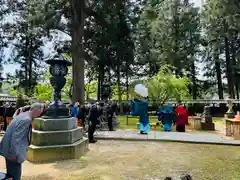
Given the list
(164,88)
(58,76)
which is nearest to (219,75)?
(164,88)

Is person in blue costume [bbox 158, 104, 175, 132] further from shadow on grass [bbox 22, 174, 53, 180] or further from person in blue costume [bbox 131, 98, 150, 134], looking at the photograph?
shadow on grass [bbox 22, 174, 53, 180]

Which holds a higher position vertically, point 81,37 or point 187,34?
point 187,34

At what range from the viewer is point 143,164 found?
20.6 ft

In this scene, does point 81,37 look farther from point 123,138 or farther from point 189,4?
point 189,4

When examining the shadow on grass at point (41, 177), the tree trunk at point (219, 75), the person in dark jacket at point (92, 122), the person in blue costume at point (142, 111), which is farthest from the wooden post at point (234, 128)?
the tree trunk at point (219, 75)

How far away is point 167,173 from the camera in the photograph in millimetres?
5496

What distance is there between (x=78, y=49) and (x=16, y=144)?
1571cm

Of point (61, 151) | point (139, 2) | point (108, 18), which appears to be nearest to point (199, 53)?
point (139, 2)

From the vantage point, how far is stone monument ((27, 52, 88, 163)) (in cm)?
679

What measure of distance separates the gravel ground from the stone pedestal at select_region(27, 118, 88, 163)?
0.30 meters

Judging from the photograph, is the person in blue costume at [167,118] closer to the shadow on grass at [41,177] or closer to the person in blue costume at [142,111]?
the person in blue costume at [142,111]

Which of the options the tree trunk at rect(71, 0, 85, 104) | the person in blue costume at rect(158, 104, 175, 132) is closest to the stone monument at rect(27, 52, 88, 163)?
the person in blue costume at rect(158, 104, 175, 132)

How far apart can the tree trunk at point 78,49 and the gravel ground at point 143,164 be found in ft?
33.7

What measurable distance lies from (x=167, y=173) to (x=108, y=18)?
1485cm
